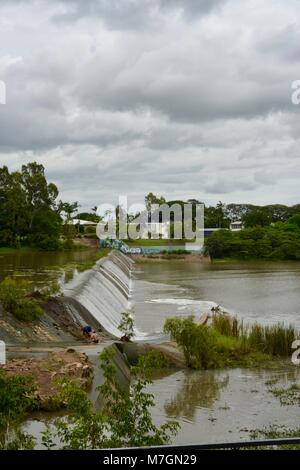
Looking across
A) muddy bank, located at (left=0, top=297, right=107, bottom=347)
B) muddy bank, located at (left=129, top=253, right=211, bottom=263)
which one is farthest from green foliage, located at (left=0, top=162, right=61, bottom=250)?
muddy bank, located at (left=0, top=297, right=107, bottom=347)

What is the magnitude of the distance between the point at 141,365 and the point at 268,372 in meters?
8.51

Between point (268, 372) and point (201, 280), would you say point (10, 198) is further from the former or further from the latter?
point (268, 372)

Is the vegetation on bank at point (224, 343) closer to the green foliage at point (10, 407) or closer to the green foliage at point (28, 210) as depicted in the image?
the green foliage at point (10, 407)

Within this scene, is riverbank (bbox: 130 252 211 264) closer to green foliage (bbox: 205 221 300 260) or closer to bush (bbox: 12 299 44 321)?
green foliage (bbox: 205 221 300 260)

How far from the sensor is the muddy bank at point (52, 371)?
10.6 metres

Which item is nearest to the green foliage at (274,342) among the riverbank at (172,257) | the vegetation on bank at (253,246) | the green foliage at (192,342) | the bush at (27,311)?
the green foliage at (192,342)

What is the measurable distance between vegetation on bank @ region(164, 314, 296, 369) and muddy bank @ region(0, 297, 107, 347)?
121 inches

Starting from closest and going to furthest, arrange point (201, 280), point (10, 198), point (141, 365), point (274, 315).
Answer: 1. point (141, 365)
2. point (274, 315)
3. point (201, 280)
4. point (10, 198)

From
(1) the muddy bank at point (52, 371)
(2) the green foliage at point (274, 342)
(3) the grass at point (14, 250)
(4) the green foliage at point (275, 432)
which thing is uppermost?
(3) the grass at point (14, 250)

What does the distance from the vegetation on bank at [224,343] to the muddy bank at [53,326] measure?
3.08m

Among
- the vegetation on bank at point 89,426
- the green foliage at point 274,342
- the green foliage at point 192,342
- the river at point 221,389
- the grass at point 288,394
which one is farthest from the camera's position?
the green foliage at point 274,342

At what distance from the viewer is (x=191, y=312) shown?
28.1m

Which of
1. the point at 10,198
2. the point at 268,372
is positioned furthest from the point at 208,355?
the point at 10,198
